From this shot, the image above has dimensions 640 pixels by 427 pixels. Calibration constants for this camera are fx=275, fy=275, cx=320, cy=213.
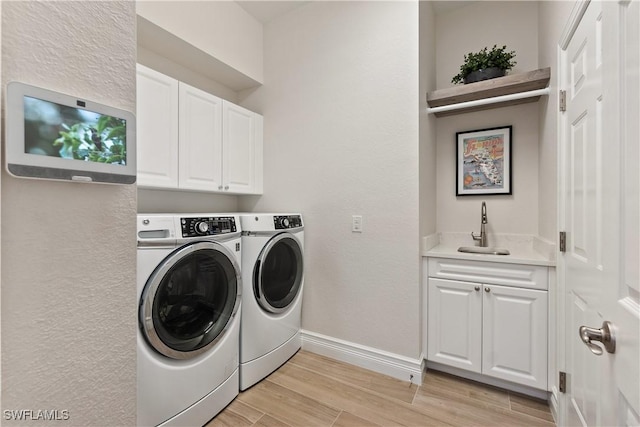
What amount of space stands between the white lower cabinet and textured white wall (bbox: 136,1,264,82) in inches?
89.7

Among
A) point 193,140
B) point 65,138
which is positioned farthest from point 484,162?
point 65,138

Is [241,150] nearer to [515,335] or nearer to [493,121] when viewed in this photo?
[493,121]

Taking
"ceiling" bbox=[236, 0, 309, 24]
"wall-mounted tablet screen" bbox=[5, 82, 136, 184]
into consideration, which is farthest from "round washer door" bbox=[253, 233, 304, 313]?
"ceiling" bbox=[236, 0, 309, 24]

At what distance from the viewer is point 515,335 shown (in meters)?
1.71

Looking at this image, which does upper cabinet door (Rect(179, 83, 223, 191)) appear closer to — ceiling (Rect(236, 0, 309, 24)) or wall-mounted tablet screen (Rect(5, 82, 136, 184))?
ceiling (Rect(236, 0, 309, 24))

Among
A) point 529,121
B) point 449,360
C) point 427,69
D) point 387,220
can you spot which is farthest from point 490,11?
point 449,360

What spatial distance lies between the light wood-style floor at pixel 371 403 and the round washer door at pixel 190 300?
532 mm

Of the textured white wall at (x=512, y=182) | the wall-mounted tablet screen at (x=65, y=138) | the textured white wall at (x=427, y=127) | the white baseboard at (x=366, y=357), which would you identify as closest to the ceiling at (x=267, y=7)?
the textured white wall at (x=427, y=127)

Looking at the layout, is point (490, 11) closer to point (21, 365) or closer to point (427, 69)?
point (427, 69)

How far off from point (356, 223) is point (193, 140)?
136 cm

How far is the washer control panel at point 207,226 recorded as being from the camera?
1.40m

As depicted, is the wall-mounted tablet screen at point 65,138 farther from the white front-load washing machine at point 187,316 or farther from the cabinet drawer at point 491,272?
the cabinet drawer at point 491,272

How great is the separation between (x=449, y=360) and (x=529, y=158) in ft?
5.40

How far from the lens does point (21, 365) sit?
0.53 metres
